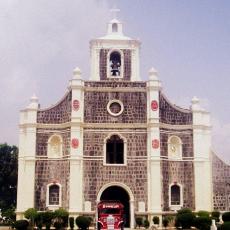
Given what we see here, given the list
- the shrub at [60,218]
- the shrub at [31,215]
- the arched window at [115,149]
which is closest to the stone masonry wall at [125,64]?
the arched window at [115,149]

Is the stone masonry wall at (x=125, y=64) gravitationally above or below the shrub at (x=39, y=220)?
above

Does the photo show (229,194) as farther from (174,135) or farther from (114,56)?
(114,56)

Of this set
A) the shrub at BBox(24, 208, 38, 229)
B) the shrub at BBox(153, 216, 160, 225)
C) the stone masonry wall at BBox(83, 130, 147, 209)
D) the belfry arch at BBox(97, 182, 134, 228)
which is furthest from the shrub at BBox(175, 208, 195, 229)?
the shrub at BBox(24, 208, 38, 229)

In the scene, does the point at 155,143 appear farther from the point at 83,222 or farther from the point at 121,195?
the point at 83,222

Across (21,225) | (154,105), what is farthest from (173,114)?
(21,225)

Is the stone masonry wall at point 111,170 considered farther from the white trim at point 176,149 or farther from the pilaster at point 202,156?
the pilaster at point 202,156

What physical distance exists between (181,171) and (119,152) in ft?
15.0

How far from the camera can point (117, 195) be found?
35.2 metres

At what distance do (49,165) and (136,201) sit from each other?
6.56 meters

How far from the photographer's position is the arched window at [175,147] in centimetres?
3506

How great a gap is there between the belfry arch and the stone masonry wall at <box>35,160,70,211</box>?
2.41 m

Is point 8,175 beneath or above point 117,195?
above

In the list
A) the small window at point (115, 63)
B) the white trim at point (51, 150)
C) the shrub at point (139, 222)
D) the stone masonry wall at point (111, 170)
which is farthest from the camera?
the small window at point (115, 63)

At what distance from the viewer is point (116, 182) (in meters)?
34.0
